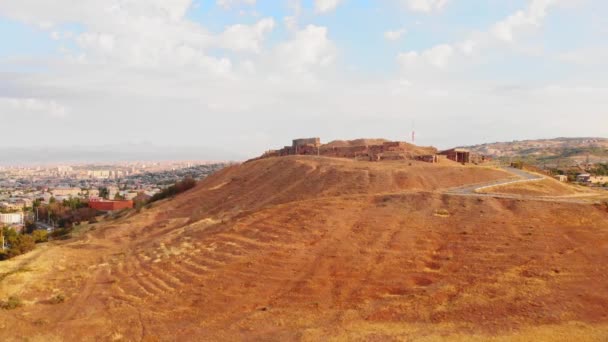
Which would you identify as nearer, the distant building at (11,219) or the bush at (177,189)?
the bush at (177,189)

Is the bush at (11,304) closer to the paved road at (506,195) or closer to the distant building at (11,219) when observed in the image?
the paved road at (506,195)

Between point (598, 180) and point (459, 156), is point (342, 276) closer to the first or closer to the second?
point (459, 156)

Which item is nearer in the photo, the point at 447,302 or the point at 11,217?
the point at 447,302

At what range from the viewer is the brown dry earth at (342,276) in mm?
15039

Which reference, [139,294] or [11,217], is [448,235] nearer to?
[139,294]

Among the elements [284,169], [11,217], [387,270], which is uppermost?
[284,169]

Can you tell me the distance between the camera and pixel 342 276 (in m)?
19.3

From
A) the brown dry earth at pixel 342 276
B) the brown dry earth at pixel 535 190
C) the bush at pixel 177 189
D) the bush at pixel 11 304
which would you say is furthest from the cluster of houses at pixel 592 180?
the bush at pixel 11 304

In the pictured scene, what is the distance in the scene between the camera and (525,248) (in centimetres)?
2039

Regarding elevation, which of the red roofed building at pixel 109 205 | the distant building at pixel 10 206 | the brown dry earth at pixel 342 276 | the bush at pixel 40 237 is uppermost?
the brown dry earth at pixel 342 276

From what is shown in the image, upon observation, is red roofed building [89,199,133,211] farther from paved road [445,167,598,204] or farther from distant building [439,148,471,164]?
paved road [445,167,598,204]

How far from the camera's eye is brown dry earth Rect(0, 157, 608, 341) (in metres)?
15.0

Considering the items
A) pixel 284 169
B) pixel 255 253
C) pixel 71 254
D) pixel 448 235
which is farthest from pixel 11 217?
pixel 448 235

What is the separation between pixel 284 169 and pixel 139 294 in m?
27.6
